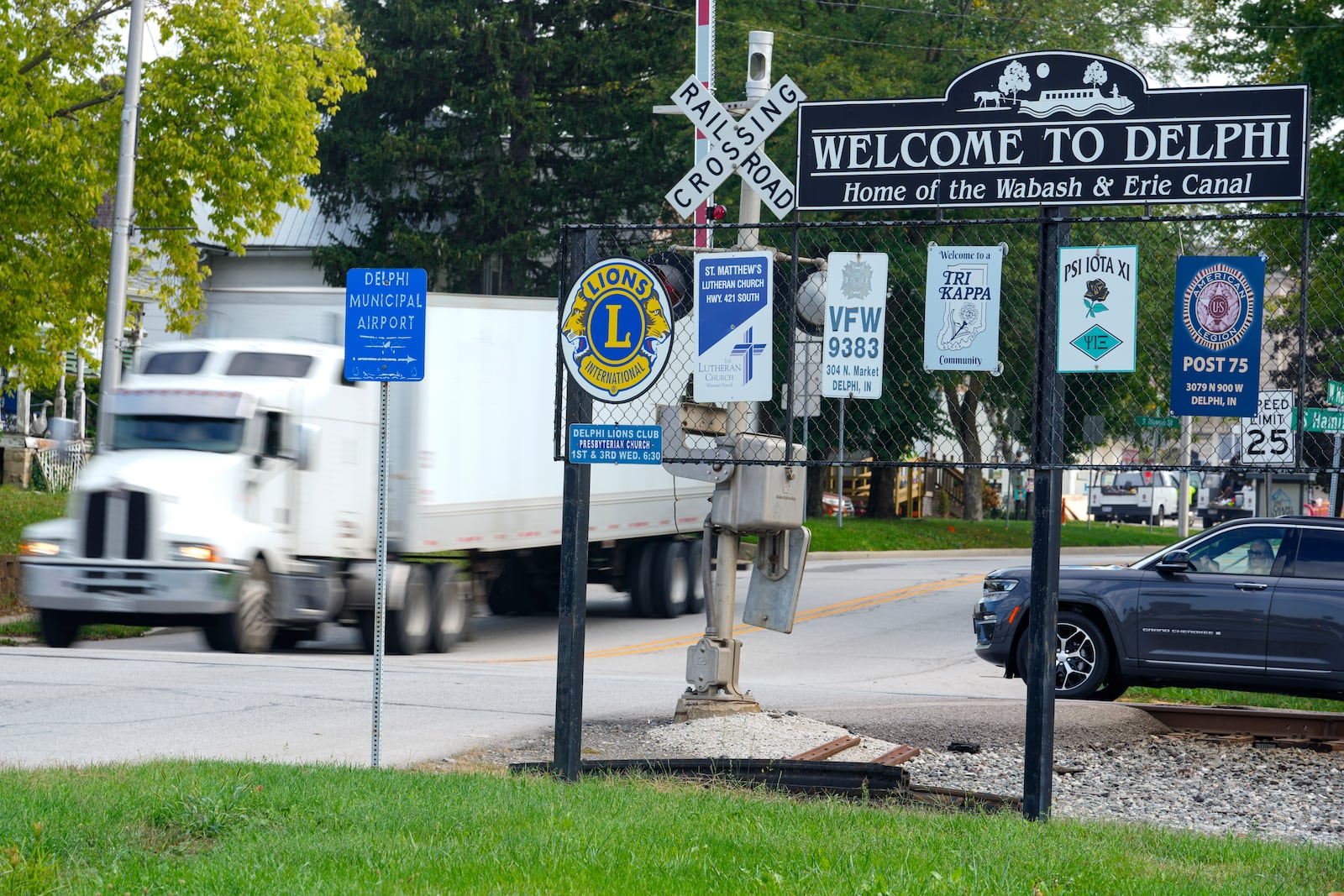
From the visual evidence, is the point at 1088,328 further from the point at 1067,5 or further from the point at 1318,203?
the point at 1067,5

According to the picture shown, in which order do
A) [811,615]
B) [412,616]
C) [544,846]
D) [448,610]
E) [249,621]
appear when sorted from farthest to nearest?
[811,615] → [448,610] → [412,616] → [249,621] → [544,846]

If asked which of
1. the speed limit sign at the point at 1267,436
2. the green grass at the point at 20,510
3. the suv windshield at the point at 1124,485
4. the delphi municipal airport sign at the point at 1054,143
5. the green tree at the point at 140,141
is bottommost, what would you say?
the green grass at the point at 20,510

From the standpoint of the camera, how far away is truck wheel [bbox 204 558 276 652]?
1505cm

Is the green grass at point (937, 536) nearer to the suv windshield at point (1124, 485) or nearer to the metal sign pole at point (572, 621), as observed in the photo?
the suv windshield at point (1124, 485)

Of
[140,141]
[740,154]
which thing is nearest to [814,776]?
[740,154]

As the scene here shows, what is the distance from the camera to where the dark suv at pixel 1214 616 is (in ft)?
39.1

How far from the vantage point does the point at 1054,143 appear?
26.7 feet

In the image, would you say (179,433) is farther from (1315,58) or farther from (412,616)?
(1315,58)

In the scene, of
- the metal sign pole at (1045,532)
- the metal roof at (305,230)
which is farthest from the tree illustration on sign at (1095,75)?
the metal roof at (305,230)

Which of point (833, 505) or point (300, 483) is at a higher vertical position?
point (300, 483)

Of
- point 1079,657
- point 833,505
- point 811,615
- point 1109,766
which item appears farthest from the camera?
point 833,505

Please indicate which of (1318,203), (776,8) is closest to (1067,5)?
(776,8)

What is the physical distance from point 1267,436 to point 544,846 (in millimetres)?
3967

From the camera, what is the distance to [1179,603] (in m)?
12.3
